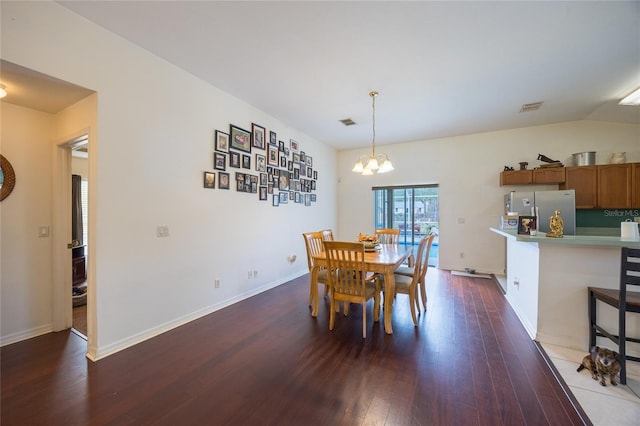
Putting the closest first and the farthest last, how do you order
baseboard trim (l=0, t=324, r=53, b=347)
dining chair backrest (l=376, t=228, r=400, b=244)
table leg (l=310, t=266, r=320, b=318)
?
baseboard trim (l=0, t=324, r=53, b=347) → table leg (l=310, t=266, r=320, b=318) → dining chair backrest (l=376, t=228, r=400, b=244)

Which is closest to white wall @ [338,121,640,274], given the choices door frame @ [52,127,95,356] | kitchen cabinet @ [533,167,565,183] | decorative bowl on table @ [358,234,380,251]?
kitchen cabinet @ [533,167,565,183]

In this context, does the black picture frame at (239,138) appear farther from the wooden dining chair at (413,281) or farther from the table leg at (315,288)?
the wooden dining chair at (413,281)

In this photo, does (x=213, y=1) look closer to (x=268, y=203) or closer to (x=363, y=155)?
(x=268, y=203)

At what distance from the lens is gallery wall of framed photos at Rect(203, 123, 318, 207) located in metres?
3.46

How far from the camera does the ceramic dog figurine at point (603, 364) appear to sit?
1.86 metres

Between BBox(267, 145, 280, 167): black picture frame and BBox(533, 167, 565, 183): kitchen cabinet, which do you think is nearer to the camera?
BBox(267, 145, 280, 167): black picture frame

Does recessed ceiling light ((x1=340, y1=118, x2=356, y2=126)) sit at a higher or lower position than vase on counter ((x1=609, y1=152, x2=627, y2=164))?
higher

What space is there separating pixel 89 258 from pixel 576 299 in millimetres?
4537

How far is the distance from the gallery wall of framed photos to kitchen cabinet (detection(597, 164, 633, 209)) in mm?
5164

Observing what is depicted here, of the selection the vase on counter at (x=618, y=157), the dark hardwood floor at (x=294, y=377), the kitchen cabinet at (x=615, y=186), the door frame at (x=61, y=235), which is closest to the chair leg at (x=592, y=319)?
the dark hardwood floor at (x=294, y=377)

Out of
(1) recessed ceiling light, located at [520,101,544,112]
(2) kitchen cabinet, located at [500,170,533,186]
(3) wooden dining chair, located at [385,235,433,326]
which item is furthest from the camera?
(2) kitchen cabinet, located at [500,170,533,186]

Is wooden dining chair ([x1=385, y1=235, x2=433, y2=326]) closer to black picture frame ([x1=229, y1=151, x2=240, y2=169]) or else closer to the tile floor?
the tile floor


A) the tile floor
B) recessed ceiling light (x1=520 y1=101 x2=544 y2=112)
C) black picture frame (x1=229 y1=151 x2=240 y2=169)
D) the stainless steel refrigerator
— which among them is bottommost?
the tile floor

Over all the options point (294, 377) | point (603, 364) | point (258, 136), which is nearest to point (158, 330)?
point (294, 377)
